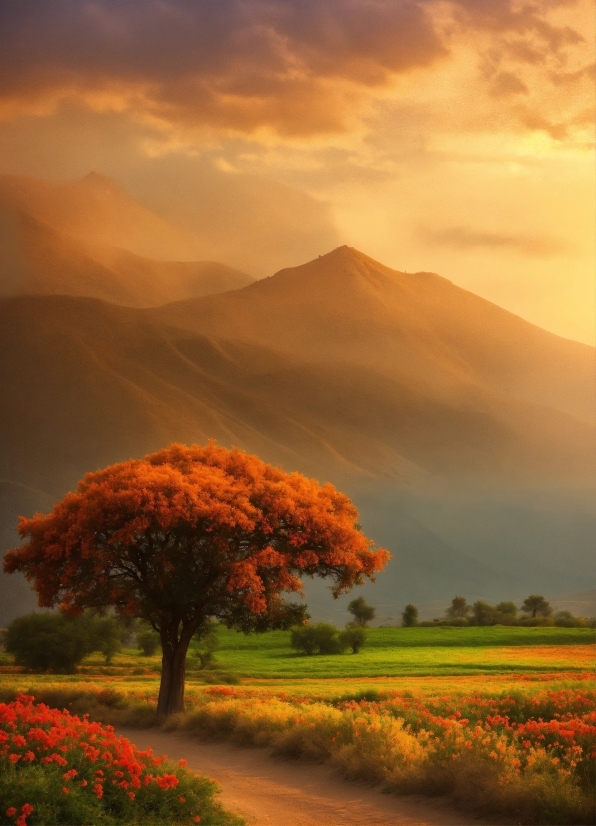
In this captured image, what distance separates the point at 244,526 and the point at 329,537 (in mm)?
3167

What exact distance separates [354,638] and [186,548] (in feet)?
180

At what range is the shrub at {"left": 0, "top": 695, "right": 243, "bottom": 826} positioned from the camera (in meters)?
11.6

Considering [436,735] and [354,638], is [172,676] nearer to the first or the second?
[436,735]

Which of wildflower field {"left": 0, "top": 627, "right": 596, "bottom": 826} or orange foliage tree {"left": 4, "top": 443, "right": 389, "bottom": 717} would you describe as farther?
orange foliage tree {"left": 4, "top": 443, "right": 389, "bottom": 717}

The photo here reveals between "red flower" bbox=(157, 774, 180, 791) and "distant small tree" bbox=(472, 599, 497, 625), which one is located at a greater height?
"distant small tree" bbox=(472, 599, 497, 625)

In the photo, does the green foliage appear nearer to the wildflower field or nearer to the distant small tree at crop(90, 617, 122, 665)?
the distant small tree at crop(90, 617, 122, 665)

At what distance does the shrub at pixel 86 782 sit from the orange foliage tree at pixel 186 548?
13.4m

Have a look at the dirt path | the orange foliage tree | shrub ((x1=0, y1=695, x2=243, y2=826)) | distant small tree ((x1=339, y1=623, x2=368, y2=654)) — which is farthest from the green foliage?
shrub ((x1=0, y1=695, x2=243, y2=826))

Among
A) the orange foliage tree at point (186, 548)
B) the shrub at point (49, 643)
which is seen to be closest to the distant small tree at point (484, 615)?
the shrub at point (49, 643)

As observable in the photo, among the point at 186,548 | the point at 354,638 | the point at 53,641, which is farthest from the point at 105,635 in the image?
the point at 186,548

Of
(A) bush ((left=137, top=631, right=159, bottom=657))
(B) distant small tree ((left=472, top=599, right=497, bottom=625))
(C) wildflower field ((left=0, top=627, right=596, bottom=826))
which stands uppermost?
(B) distant small tree ((left=472, top=599, right=497, bottom=625))

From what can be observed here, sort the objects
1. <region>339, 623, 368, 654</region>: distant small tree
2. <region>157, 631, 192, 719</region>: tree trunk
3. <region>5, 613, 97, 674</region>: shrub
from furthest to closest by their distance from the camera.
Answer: <region>339, 623, 368, 654</region>: distant small tree → <region>5, 613, 97, 674</region>: shrub → <region>157, 631, 192, 719</region>: tree trunk

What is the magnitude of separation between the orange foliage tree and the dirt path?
22.4ft

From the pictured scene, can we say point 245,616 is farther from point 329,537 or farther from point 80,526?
point 80,526
